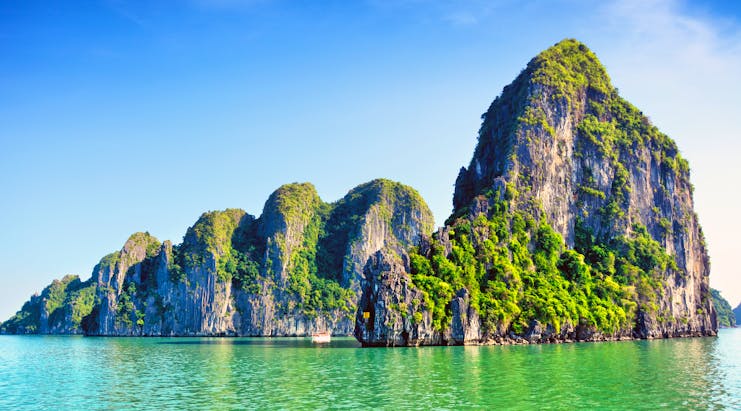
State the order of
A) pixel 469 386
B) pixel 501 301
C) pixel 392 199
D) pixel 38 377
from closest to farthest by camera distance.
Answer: pixel 469 386 < pixel 38 377 < pixel 501 301 < pixel 392 199

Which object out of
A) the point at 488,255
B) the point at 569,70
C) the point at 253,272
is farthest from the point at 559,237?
the point at 253,272

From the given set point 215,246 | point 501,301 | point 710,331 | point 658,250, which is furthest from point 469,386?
point 215,246

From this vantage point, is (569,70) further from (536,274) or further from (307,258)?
(307,258)

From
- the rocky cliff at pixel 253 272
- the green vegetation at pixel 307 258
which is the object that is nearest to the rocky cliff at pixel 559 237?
the rocky cliff at pixel 253 272

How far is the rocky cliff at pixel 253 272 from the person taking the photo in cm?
14888

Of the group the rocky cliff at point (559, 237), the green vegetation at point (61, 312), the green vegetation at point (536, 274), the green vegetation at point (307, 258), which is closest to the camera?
the rocky cliff at point (559, 237)

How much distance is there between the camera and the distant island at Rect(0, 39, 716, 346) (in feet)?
250

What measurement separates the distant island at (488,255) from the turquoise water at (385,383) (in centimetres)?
2333

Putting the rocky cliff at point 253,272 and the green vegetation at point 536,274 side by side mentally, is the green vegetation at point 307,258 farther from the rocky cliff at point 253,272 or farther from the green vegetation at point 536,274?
the green vegetation at point 536,274

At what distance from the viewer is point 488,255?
85.1 m

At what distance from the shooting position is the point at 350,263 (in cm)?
17312

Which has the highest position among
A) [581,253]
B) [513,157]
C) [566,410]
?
[513,157]

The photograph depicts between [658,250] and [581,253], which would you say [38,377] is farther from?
[658,250]

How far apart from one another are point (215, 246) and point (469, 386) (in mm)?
128868
